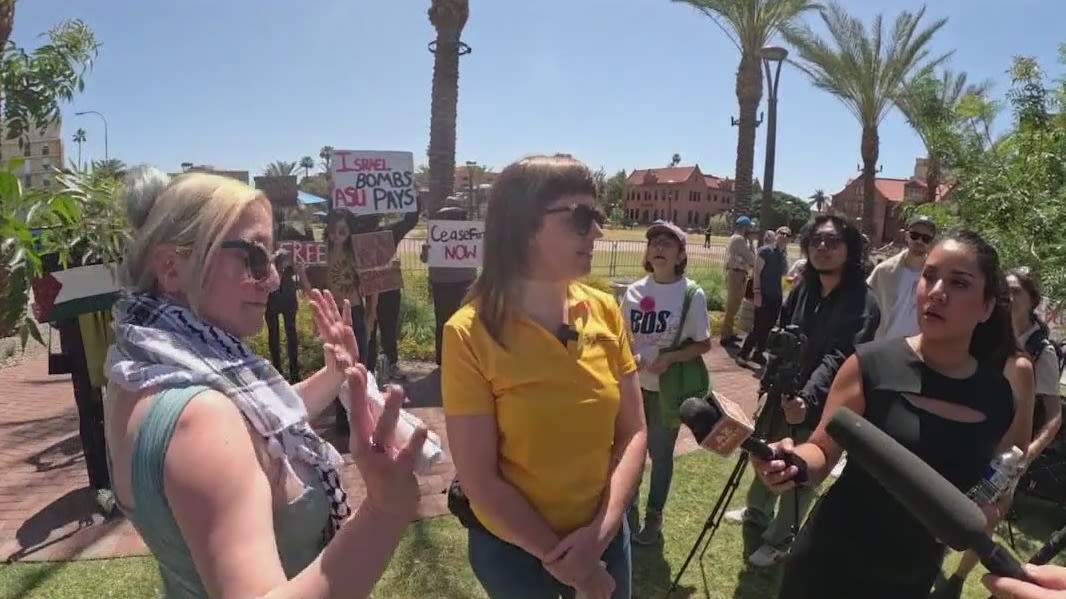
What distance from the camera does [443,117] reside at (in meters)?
10.6

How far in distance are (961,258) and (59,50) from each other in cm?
485

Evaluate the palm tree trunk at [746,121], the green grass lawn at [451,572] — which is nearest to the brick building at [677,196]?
the palm tree trunk at [746,121]

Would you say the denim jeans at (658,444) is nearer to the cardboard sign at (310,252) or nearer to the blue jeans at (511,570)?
the blue jeans at (511,570)

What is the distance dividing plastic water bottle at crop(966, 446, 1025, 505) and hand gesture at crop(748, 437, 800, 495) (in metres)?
0.43

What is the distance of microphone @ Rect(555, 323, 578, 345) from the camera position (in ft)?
6.76

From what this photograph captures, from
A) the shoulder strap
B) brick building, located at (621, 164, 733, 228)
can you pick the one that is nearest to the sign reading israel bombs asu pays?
the shoulder strap

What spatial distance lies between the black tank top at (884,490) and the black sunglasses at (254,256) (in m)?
1.83

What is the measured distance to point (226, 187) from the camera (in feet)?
4.91

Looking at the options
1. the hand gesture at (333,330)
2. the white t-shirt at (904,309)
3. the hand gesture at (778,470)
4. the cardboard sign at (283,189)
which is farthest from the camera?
the cardboard sign at (283,189)

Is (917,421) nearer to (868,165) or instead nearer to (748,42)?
(748,42)

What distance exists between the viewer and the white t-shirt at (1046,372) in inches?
148

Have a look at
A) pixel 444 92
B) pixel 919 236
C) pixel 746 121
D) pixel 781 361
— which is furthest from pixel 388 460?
pixel 746 121

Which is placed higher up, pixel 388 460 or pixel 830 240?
pixel 830 240

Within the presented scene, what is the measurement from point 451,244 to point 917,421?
5099 millimetres
